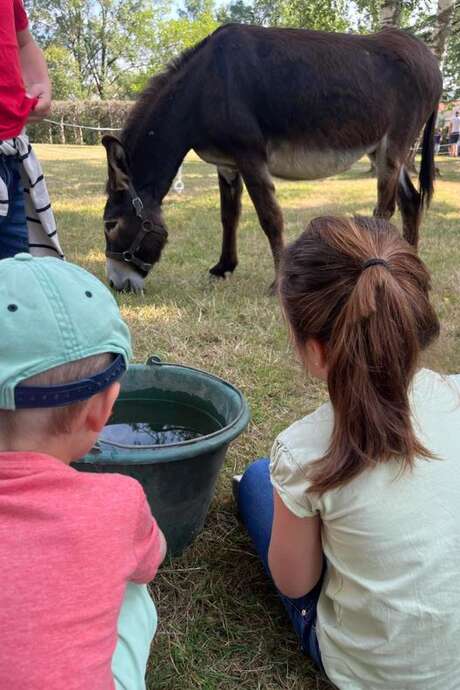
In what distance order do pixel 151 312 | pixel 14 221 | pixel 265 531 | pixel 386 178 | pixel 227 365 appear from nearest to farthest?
1. pixel 265 531
2. pixel 14 221
3. pixel 227 365
4. pixel 151 312
5. pixel 386 178

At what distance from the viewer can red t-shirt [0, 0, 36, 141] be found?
70.9 inches

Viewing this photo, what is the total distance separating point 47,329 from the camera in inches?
31.6

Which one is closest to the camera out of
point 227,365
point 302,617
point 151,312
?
point 302,617

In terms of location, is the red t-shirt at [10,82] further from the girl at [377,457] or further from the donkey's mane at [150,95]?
the donkey's mane at [150,95]

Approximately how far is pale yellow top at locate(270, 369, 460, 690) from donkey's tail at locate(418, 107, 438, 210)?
12.1 feet

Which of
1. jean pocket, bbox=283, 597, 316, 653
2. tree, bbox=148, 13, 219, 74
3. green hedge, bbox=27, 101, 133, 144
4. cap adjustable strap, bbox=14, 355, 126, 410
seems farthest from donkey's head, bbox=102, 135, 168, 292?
green hedge, bbox=27, 101, 133, 144

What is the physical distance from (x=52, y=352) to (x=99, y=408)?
0.47 feet

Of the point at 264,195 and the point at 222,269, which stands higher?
the point at 264,195

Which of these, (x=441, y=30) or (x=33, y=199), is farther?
(x=441, y=30)

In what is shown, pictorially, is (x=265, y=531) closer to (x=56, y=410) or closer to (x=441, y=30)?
(x=56, y=410)

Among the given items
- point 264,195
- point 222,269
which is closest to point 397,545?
point 264,195

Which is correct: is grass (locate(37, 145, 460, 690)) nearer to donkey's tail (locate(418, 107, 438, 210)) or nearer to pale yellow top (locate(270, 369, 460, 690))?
pale yellow top (locate(270, 369, 460, 690))

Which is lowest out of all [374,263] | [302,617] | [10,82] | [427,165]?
[302,617]

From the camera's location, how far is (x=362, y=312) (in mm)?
1013
